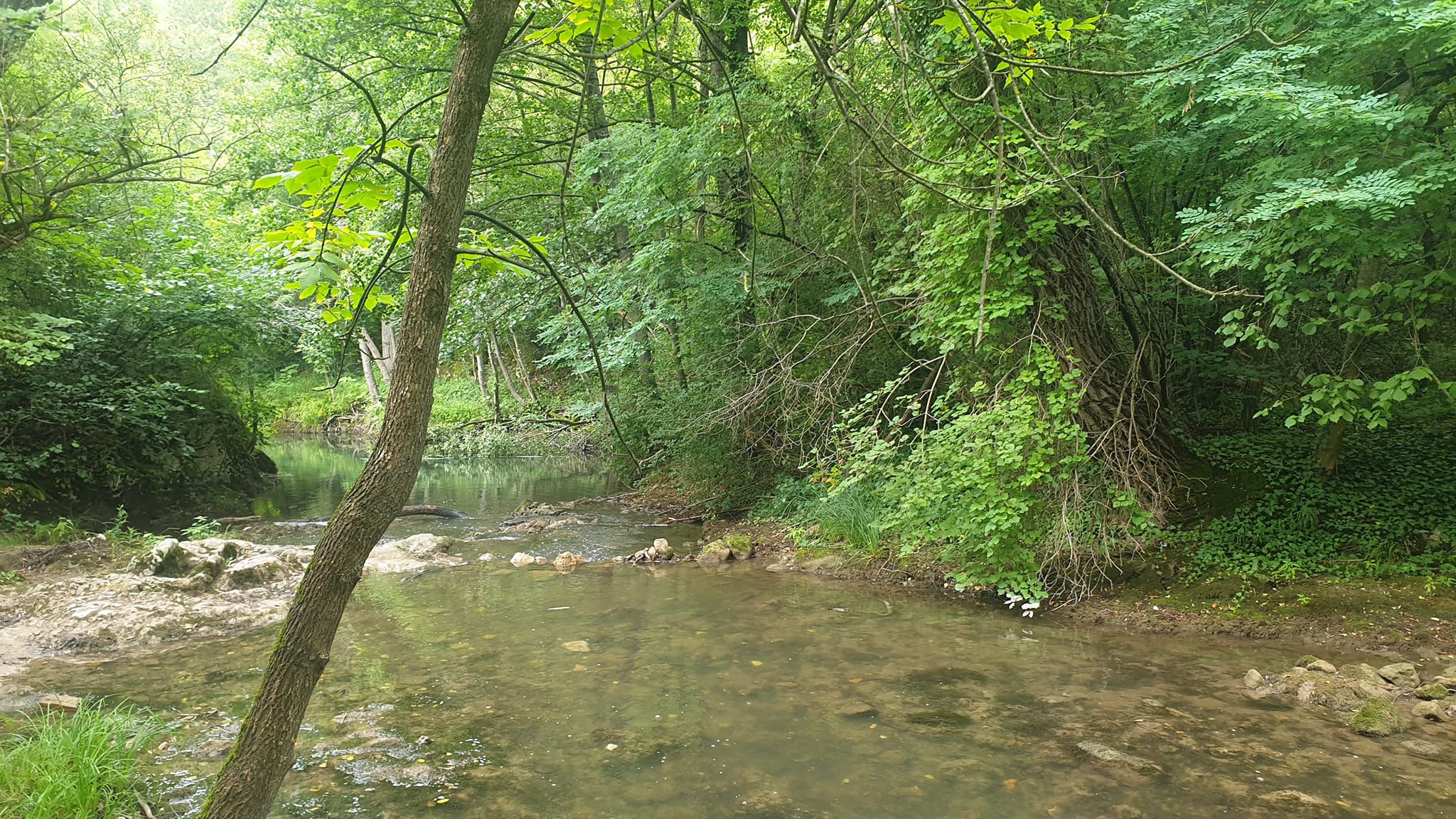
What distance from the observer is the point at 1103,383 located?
23.6 feet

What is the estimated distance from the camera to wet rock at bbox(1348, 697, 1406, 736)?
4.31m

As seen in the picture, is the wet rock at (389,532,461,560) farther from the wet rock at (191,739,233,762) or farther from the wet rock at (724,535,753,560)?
the wet rock at (191,739,233,762)

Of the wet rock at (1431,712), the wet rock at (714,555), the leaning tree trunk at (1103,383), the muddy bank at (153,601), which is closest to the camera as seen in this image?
the wet rock at (1431,712)

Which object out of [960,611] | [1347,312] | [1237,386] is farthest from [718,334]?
[1347,312]

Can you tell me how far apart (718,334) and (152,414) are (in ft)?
23.9

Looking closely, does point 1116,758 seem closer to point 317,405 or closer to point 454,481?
point 454,481

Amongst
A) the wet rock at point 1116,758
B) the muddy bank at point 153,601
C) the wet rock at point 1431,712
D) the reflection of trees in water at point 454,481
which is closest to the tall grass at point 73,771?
the muddy bank at point 153,601

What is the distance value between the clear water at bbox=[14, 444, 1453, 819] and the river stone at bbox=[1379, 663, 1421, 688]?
1.94 feet

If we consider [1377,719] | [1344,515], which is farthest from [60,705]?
[1344,515]

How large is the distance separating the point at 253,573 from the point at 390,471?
673cm

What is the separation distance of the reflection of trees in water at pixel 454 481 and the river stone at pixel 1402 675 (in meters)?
11.4

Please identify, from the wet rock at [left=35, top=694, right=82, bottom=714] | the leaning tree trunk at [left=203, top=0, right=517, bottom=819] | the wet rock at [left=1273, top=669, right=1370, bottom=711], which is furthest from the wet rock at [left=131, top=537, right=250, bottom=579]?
the wet rock at [left=1273, top=669, right=1370, bottom=711]

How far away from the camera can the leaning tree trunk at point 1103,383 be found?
6812 mm

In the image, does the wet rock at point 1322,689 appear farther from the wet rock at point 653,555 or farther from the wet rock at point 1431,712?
the wet rock at point 653,555
